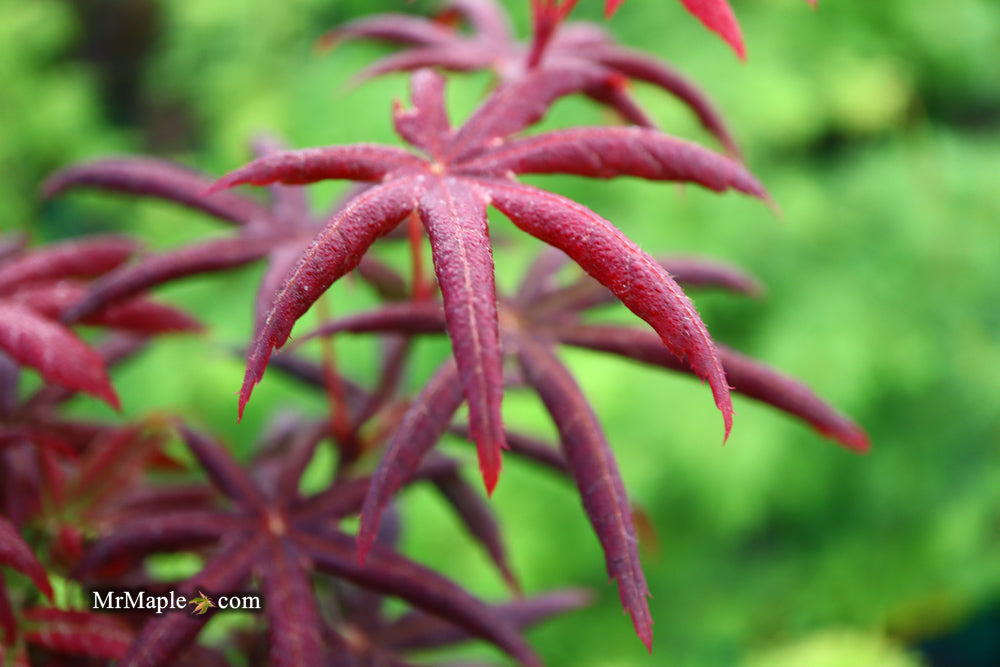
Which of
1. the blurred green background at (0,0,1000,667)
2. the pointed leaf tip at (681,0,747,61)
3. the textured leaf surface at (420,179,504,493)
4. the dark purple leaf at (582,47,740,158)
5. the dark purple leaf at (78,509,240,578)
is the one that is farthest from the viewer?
the blurred green background at (0,0,1000,667)

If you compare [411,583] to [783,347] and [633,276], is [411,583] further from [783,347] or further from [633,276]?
[783,347]

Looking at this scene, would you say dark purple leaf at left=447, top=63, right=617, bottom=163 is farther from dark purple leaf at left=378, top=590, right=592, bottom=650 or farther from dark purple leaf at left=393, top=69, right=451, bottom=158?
dark purple leaf at left=378, top=590, right=592, bottom=650

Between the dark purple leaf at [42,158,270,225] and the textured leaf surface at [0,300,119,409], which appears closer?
the textured leaf surface at [0,300,119,409]

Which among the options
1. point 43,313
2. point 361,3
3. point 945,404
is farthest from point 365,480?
point 361,3

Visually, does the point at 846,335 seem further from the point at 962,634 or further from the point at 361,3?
the point at 361,3

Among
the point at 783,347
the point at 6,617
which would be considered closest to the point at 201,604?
the point at 6,617

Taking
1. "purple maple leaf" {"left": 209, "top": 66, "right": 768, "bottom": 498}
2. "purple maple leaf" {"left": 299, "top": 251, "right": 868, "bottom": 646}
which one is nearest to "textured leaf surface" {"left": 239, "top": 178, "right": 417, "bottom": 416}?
"purple maple leaf" {"left": 209, "top": 66, "right": 768, "bottom": 498}

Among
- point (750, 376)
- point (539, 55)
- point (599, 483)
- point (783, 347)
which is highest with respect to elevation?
point (783, 347)
